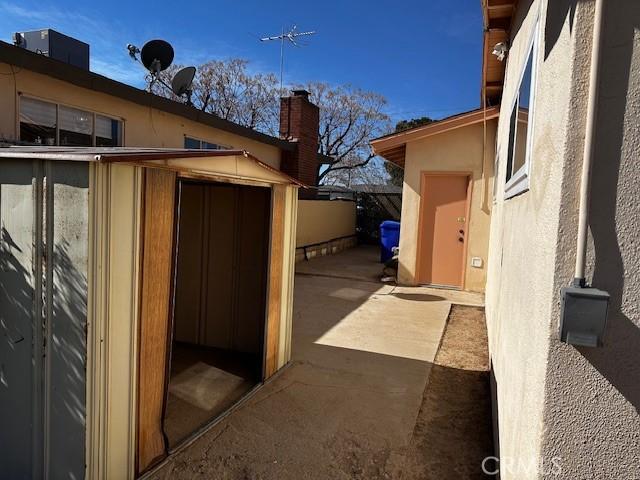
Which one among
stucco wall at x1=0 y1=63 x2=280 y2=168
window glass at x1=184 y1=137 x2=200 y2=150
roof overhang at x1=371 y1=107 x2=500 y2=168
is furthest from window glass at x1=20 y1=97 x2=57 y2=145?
roof overhang at x1=371 y1=107 x2=500 y2=168

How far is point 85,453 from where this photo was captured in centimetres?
257

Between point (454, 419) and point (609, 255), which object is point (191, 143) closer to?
point (454, 419)

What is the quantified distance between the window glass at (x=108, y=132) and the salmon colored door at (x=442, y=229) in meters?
6.09

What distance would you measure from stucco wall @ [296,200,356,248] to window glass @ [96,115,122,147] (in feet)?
19.7

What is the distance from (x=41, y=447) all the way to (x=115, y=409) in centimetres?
45

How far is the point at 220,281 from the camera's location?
5469 mm

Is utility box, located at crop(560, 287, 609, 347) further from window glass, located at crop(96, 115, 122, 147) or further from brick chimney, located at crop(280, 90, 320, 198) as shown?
brick chimney, located at crop(280, 90, 320, 198)

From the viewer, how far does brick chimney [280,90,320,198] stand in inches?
536

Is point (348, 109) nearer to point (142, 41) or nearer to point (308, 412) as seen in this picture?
point (142, 41)

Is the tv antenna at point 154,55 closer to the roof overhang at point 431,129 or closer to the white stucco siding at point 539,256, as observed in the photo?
the roof overhang at point 431,129

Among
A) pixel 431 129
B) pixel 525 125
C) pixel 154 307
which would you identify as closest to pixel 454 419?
pixel 525 125

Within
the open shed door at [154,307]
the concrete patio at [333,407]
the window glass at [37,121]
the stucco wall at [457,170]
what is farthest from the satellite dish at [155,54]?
the open shed door at [154,307]

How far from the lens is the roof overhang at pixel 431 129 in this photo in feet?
30.0

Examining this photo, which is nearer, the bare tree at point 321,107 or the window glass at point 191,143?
the window glass at point 191,143
